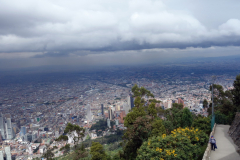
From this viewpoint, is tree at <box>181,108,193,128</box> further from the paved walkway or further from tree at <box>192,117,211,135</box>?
the paved walkway

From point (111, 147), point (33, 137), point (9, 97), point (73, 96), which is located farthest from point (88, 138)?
point (9, 97)

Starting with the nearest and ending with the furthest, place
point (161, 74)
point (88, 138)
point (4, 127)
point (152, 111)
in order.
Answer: point (152, 111), point (88, 138), point (4, 127), point (161, 74)

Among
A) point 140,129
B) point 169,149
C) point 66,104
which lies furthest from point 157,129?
point 66,104

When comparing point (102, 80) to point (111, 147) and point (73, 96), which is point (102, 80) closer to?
point (73, 96)

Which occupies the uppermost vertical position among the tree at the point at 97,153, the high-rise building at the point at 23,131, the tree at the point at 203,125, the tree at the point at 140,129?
the tree at the point at 140,129

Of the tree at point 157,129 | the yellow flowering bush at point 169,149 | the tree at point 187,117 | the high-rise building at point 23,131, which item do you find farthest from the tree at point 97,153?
the high-rise building at point 23,131

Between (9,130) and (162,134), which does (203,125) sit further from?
(9,130)

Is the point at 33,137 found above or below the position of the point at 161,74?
below

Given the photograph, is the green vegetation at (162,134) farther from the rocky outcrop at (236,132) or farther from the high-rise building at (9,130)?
the high-rise building at (9,130)
